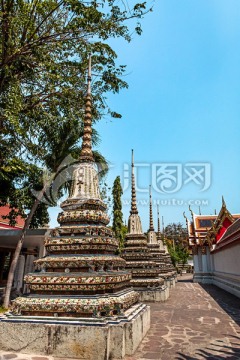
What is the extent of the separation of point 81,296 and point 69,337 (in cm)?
63

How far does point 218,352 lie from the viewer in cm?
458

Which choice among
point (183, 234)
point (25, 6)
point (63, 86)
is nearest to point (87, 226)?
point (25, 6)

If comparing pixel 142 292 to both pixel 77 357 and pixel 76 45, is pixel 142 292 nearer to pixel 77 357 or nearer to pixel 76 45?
pixel 77 357

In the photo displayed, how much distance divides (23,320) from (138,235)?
7.82 m

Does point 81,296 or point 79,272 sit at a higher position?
point 79,272

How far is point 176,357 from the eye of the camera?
4.33m

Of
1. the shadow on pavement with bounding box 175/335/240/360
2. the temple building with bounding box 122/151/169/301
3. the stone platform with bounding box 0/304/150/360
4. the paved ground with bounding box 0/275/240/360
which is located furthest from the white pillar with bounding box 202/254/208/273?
the stone platform with bounding box 0/304/150/360

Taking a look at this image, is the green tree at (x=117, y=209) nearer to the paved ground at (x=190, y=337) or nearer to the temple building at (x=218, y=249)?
the temple building at (x=218, y=249)

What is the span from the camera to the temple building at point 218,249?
13.9 m

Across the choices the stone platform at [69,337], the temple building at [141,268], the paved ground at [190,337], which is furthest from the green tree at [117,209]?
the stone platform at [69,337]

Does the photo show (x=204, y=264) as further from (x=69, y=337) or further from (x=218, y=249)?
(x=69, y=337)

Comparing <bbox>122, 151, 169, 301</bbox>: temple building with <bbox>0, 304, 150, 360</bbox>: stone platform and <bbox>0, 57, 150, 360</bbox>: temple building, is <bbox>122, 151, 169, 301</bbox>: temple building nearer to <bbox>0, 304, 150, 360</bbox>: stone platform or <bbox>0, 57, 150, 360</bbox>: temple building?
<bbox>0, 57, 150, 360</bbox>: temple building

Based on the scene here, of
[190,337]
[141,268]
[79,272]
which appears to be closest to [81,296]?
[79,272]

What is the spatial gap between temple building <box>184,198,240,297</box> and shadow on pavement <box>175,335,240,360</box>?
23.9ft
